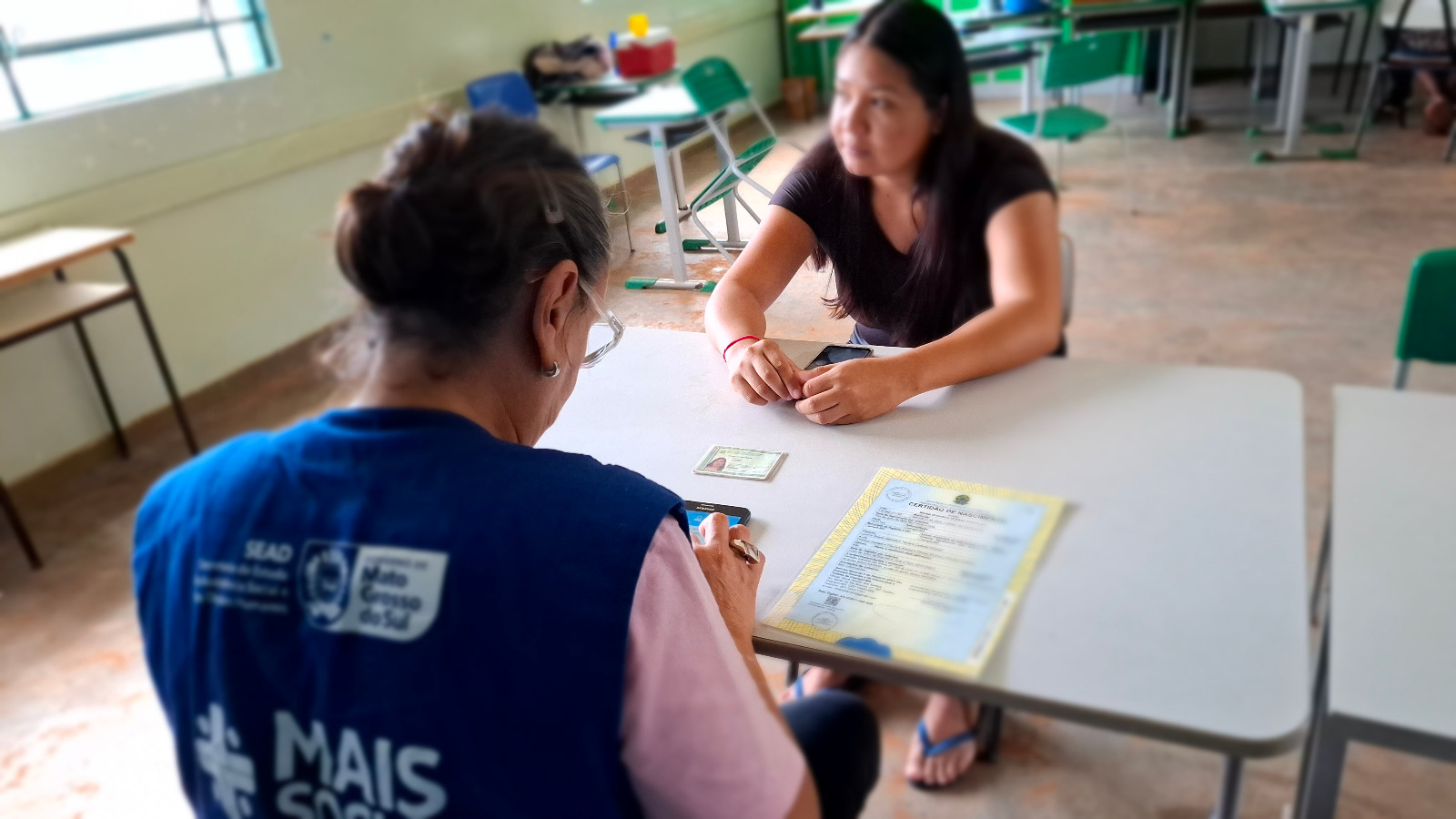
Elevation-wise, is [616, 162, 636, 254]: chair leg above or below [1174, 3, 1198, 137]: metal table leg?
above

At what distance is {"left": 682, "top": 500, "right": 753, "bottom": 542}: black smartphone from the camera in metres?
1.06

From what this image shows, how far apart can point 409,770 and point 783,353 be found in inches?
31.5

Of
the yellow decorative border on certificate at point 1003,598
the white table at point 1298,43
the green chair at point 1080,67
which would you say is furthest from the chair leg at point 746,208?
the white table at point 1298,43

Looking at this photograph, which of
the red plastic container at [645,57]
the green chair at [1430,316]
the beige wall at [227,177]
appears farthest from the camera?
the red plastic container at [645,57]

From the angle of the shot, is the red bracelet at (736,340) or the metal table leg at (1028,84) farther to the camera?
the metal table leg at (1028,84)

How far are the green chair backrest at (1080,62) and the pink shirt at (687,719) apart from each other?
10.7 ft

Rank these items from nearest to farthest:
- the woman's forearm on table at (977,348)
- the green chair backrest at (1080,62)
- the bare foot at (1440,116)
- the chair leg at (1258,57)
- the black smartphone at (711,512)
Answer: the black smartphone at (711,512)
the woman's forearm on table at (977,348)
the green chair backrest at (1080,62)
the bare foot at (1440,116)
the chair leg at (1258,57)

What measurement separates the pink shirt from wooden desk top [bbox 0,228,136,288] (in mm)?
2398

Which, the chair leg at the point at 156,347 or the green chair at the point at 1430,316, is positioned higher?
the green chair at the point at 1430,316

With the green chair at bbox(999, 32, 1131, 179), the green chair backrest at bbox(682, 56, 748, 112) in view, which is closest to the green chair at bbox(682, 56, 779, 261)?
the green chair backrest at bbox(682, 56, 748, 112)

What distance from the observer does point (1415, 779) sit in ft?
4.99

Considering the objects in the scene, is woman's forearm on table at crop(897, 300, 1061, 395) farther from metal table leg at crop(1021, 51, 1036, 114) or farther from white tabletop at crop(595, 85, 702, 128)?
metal table leg at crop(1021, 51, 1036, 114)

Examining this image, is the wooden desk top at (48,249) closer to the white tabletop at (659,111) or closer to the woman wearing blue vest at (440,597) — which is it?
the white tabletop at (659,111)

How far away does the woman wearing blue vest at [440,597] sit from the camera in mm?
626
